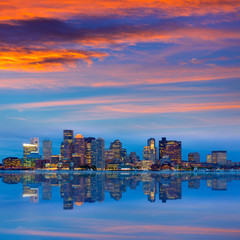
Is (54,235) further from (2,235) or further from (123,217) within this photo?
(123,217)

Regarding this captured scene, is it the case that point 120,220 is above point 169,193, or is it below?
below

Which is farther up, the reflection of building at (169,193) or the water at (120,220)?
the reflection of building at (169,193)

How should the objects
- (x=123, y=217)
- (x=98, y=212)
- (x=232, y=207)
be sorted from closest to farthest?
(x=123, y=217) → (x=98, y=212) → (x=232, y=207)

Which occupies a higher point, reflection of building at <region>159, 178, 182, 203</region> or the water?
reflection of building at <region>159, 178, 182, 203</region>

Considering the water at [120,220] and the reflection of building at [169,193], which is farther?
the reflection of building at [169,193]

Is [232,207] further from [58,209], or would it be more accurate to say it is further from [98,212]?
[58,209]

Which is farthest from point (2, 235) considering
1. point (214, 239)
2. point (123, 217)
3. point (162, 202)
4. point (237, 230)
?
point (162, 202)

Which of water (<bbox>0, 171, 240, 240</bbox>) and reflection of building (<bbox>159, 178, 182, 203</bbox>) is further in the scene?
reflection of building (<bbox>159, 178, 182, 203</bbox>)

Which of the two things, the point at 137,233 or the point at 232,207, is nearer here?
the point at 137,233

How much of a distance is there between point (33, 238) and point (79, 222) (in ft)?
30.1

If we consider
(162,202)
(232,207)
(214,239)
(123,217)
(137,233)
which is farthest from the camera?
(162,202)

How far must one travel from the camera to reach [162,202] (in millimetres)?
67750

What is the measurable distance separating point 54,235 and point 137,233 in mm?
8490

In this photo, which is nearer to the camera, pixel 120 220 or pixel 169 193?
pixel 120 220
